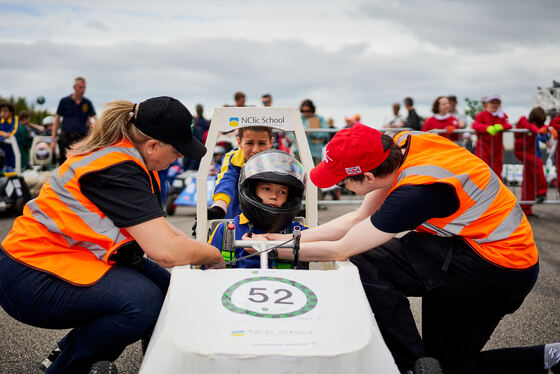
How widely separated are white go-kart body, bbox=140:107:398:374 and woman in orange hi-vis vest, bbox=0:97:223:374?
0.24m

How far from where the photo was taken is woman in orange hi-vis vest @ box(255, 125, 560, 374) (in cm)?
246

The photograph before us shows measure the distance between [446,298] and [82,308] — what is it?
180 cm

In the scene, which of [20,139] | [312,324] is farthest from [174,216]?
[312,324]

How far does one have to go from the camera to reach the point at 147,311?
7.80ft

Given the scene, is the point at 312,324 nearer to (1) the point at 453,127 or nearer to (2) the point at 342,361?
(2) the point at 342,361

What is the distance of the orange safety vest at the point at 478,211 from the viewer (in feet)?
8.16

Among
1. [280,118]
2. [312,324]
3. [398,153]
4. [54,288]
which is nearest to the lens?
[312,324]

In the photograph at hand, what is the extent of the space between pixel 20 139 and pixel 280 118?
9270mm

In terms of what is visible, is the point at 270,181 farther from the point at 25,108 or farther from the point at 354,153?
the point at 25,108

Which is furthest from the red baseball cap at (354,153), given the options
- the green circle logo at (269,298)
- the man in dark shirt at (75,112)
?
the man in dark shirt at (75,112)

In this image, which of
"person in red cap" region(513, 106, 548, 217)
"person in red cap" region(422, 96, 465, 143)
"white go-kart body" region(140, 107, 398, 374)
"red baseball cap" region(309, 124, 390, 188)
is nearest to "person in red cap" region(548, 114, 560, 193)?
"person in red cap" region(513, 106, 548, 217)

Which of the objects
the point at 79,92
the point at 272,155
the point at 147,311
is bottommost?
the point at 147,311

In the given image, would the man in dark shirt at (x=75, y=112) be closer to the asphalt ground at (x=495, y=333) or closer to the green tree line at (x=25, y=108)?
the asphalt ground at (x=495, y=333)

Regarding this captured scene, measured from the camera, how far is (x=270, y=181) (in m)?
3.07
